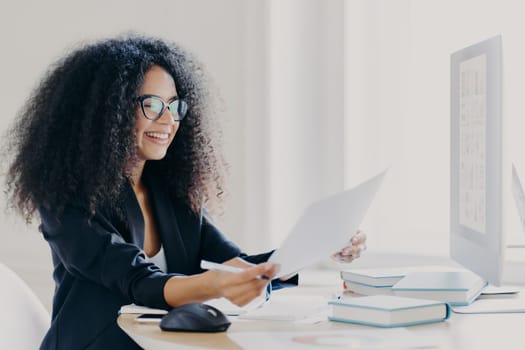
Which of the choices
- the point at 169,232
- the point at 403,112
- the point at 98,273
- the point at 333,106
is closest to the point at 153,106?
the point at 169,232

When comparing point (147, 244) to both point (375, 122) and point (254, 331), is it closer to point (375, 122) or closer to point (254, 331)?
point (254, 331)

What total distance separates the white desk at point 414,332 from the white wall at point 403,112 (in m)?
1.13

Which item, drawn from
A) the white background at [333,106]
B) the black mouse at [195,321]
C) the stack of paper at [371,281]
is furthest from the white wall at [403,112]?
the black mouse at [195,321]

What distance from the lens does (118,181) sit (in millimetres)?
1828

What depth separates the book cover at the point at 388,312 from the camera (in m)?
1.41

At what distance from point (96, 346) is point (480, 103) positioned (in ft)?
2.77

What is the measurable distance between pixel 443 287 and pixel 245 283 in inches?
16.6

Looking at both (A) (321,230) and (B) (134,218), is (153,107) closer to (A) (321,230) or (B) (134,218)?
(B) (134,218)

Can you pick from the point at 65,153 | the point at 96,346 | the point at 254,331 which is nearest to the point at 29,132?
the point at 65,153

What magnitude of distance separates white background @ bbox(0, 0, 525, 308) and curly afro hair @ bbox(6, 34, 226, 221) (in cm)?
68

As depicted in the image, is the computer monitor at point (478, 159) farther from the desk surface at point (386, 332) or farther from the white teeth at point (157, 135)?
the white teeth at point (157, 135)

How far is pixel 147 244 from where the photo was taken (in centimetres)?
191

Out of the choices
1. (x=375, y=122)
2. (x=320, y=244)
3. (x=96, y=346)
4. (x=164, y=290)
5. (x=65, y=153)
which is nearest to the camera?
(x=320, y=244)

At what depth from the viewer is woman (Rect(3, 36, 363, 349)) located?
168 cm
